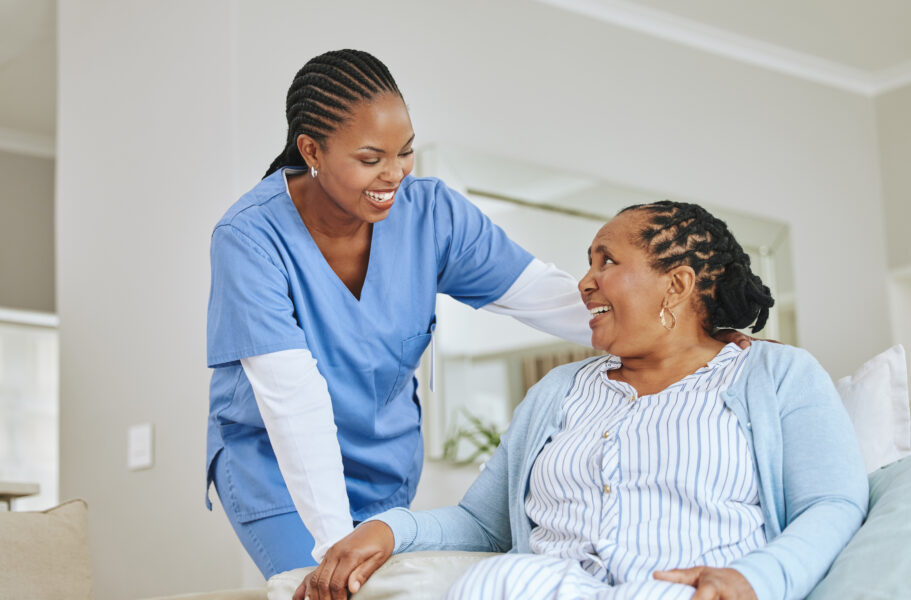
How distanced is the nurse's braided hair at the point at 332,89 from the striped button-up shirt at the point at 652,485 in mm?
569

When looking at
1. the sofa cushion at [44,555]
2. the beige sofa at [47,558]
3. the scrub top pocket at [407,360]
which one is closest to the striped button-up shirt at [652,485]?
the scrub top pocket at [407,360]

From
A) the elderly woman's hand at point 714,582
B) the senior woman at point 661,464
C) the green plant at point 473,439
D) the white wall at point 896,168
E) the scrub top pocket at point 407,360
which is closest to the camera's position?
the elderly woman's hand at point 714,582

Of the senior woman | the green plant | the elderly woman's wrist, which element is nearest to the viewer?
the senior woman

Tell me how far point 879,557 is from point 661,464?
0.95 ft

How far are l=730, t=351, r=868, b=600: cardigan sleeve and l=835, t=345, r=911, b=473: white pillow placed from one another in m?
0.19

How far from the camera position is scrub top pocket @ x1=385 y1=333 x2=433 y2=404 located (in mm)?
1743

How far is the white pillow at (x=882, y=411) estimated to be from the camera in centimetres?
144

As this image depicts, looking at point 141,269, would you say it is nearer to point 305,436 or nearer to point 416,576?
point 305,436

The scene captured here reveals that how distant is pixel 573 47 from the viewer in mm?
3742

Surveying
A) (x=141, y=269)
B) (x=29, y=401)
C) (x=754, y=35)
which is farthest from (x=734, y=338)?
(x=29, y=401)

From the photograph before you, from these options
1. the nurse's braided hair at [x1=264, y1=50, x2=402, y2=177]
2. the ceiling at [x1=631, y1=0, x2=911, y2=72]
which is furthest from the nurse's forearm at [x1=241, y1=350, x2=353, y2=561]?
the ceiling at [x1=631, y1=0, x2=911, y2=72]

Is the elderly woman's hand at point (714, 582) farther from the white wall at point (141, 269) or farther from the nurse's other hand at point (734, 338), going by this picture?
the white wall at point (141, 269)

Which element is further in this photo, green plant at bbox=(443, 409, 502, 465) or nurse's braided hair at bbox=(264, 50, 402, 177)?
green plant at bbox=(443, 409, 502, 465)

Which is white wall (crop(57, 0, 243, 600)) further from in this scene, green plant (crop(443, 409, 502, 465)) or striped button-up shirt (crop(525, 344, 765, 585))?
striped button-up shirt (crop(525, 344, 765, 585))
